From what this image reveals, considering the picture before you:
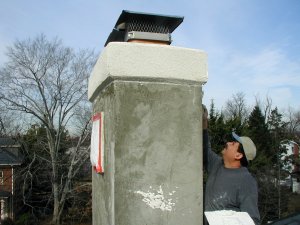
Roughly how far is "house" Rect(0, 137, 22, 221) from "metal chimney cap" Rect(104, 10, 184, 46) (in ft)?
94.0

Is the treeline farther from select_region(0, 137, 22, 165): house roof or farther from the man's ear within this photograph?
select_region(0, 137, 22, 165): house roof

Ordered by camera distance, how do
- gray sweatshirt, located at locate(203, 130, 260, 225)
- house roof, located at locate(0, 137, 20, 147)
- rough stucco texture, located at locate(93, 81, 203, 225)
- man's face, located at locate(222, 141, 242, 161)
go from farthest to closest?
1. house roof, located at locate(0, 137, 20, 147)
2. man's face, located at locate(222, 141, 242, 161)
3. gray sweatshirt, located at locate(203, 130, 260, 225)
4. rough stucco texture, located at locate(93, 81, 203, 225)

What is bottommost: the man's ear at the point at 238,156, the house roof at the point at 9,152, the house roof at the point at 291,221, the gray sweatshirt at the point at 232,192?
the house roof at the point at 9,152

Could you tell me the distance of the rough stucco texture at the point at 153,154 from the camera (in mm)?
1770

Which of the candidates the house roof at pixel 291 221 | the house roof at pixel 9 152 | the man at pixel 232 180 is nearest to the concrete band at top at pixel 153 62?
the man at pixel 232 180

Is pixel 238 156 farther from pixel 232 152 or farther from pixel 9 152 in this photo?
pixel 9 152

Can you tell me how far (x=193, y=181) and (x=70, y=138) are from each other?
106ft

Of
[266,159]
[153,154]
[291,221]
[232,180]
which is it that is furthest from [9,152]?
[153,154]

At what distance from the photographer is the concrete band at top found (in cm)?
183

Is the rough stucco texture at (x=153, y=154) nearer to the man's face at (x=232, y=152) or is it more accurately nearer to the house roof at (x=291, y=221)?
the man's face at (x=232, y=152)

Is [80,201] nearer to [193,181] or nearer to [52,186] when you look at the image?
[52,186]

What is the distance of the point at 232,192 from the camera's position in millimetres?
2082

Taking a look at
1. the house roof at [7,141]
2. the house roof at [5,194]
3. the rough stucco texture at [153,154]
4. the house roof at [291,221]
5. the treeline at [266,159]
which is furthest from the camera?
the house roof at [5,194]

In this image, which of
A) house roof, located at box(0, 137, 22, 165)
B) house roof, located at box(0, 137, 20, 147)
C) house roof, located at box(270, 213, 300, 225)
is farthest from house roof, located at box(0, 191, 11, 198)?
house roof, located at box(270, 213, 300, 225)
